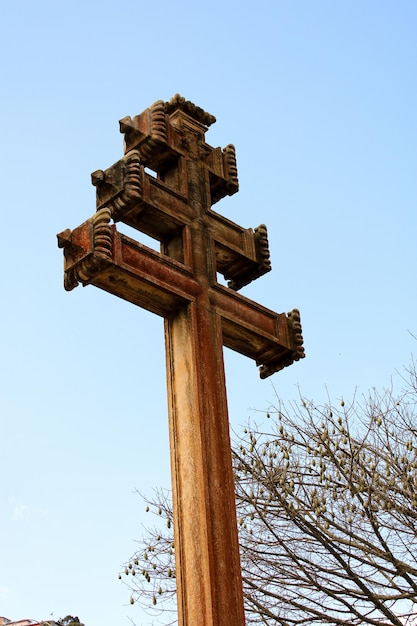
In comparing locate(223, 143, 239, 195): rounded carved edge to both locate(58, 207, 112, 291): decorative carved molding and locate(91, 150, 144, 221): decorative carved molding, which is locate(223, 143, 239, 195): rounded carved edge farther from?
locate(58, 207, 112, 291): decorative carved molding

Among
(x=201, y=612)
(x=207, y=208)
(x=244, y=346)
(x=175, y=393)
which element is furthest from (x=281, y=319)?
(x=201, y=612)

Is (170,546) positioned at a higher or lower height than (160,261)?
higher

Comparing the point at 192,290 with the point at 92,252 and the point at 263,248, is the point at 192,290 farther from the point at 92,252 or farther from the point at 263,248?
the point at 263,248

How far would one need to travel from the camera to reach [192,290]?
192 inches

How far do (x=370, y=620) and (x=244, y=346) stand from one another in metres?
5.37

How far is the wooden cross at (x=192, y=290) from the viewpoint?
4.13 m

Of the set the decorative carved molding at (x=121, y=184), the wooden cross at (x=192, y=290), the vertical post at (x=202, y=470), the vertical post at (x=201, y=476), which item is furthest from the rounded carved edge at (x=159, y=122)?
the vertical post at (x=201, y=476)

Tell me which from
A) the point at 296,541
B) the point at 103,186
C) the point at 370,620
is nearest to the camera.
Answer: the point at 103,186

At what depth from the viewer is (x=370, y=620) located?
372 inches

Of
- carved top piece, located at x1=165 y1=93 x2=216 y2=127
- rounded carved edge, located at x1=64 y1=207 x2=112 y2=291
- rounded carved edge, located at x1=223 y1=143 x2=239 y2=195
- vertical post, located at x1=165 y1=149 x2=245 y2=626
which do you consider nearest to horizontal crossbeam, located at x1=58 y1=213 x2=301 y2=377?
rounded carved edge, located at x1=64 y1=207 x2=112 y2=291

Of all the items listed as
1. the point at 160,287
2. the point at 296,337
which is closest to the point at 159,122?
the point at 160,287

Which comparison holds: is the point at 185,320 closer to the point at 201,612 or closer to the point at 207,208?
the point at 207,208

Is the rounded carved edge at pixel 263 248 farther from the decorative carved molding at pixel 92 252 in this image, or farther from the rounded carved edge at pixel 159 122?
the decorative carved molding at pixel 92 252

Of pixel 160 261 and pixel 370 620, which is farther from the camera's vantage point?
pixel 370 620
